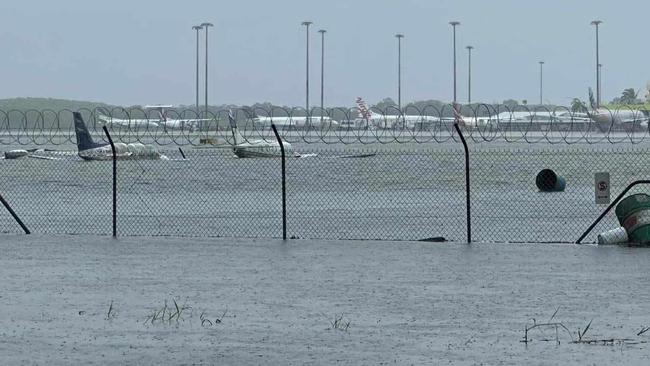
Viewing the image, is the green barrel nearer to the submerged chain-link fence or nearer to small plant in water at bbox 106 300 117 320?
the submerged chain-link fence

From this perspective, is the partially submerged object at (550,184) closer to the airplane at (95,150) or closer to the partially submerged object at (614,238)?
the partially submerged object at (614,238)

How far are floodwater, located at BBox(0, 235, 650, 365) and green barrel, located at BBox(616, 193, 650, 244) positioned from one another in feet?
1.81

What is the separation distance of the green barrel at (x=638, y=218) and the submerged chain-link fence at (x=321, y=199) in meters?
2.93

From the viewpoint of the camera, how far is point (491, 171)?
62.1 meters

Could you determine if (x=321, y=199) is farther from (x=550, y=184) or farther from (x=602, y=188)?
(x=602, y=188)

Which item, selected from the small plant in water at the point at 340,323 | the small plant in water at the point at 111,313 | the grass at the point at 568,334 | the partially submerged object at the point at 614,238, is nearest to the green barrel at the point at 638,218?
the partially submerged object at the point at 614,238

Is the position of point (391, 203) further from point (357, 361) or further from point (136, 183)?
point (357, 361)

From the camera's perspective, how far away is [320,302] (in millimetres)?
15359

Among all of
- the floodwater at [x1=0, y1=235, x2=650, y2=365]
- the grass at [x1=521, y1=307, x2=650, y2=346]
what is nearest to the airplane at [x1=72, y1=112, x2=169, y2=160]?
the floodwater at [x1=0, y1=235, x2=650, y2=365]

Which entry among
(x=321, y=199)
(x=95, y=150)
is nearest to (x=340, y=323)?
(x=321, y=199)

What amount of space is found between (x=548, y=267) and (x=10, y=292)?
6.49 metres

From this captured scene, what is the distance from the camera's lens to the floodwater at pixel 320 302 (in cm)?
1204

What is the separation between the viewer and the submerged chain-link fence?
2741 centimetres

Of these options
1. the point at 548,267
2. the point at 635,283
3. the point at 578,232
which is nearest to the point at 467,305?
the point at 635,283
